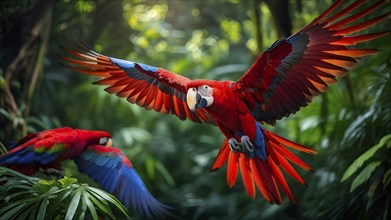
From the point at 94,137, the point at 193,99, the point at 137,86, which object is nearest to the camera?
the point at 193,99

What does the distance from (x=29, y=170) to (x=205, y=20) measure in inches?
105

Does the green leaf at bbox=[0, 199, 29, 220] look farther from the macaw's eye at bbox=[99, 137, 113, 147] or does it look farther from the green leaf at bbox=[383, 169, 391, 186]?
the green leaf at bbox=[383, 169, 391, 186]

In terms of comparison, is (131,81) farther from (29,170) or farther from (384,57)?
(384,57)

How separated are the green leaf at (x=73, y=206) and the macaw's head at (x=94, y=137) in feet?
1.28

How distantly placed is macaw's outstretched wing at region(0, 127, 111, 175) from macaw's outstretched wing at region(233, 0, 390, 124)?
2.44 ft

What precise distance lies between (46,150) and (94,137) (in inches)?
8.0

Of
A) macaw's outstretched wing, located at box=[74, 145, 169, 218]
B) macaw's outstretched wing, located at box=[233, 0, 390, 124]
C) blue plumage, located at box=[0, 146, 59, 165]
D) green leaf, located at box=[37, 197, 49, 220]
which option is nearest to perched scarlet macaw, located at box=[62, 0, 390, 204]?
macaw's outstretched wing, located at box=[233, 0, 390, 124]

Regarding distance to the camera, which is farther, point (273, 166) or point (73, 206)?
point (273, 166)

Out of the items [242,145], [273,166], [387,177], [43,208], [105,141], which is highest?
[105,141]

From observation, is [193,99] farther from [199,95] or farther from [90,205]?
[90,205]

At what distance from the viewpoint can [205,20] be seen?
14.1ft

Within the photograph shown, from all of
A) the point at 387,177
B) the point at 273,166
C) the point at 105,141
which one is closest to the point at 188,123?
the point at 105,141

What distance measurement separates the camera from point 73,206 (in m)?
1.55

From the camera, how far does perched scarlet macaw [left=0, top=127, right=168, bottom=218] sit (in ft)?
6.26
